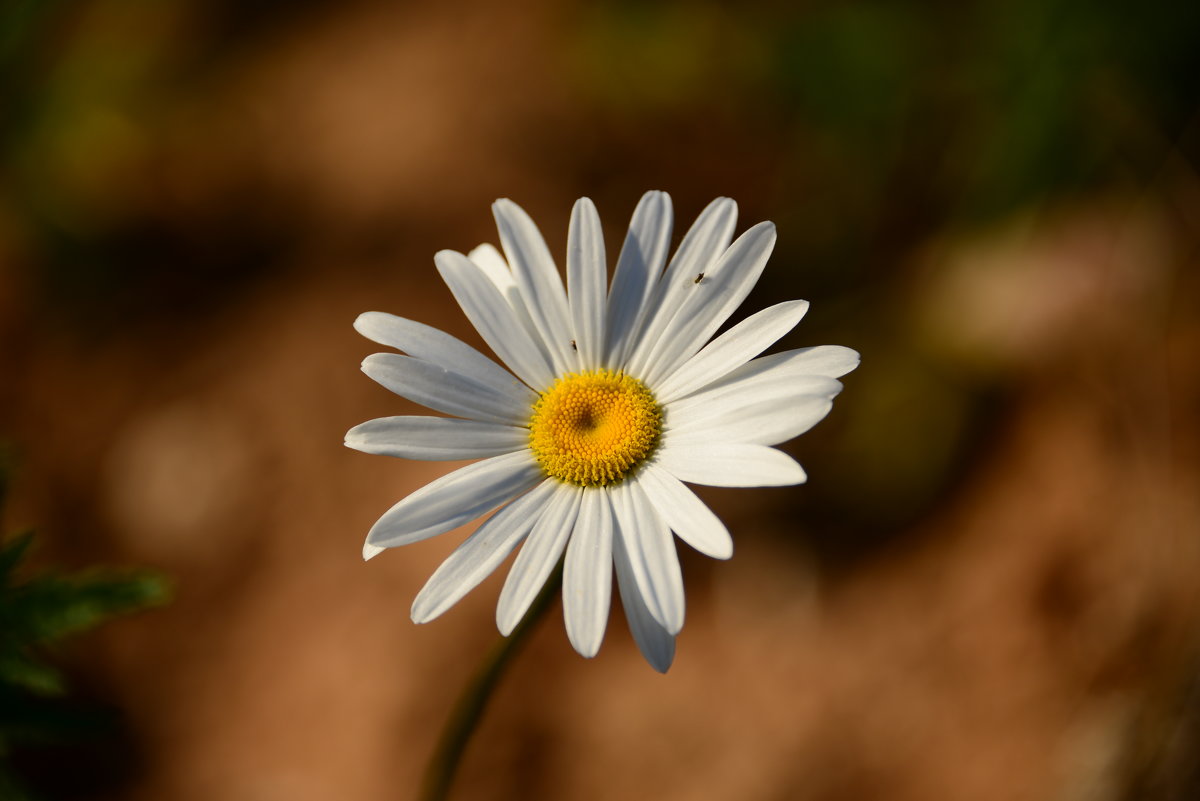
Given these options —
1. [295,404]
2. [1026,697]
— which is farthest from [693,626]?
[295,404]

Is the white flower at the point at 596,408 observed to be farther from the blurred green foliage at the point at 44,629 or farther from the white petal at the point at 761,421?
the blurred green foliage at the point at 44,629

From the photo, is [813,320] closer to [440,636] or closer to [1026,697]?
[1026,697]

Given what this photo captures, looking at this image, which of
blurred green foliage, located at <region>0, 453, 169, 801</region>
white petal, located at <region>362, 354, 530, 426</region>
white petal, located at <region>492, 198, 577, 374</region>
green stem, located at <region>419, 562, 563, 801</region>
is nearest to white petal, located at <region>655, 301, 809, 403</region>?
white petal, located at <region>492, 198, 577, 374</region>

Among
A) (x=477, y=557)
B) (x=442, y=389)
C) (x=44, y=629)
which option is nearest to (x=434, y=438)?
(x=442, y=389)

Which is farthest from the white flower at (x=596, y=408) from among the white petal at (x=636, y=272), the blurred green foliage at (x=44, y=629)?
the blurred green foliage at (x=44, y=629)

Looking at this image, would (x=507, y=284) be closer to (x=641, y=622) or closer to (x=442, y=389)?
(x=442, y=389)

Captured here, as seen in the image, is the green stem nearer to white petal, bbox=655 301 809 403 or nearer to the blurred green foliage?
white petal, bbox=655 301 809 403
